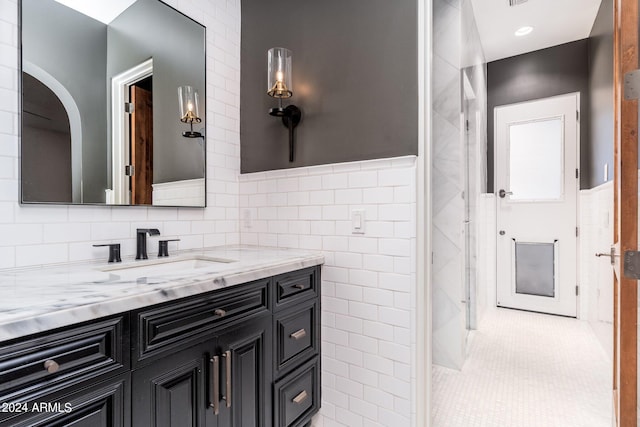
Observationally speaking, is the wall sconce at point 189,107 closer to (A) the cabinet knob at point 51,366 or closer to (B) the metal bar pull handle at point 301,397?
(A) the cabinet knob at point 51,366

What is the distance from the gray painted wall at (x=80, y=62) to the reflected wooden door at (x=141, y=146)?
0.13 m

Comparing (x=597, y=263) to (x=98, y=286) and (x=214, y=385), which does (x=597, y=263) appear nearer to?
(x=214, y=385)

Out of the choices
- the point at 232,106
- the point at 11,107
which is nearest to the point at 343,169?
the point at 232,106

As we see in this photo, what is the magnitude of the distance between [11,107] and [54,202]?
0.38m

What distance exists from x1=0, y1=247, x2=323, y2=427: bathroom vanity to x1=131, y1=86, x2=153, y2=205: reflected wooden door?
374 millimetres

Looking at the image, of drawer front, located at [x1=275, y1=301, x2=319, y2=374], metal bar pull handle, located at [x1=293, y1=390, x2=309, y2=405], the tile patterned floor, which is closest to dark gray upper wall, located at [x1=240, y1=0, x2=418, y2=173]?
drawer front, located at [x1=275, y1=301, x2=319, y2=374]

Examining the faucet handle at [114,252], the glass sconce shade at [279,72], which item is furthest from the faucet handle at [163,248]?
the glass sconce shade at [279,72]

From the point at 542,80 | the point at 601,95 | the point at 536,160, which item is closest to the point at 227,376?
the point at 601,95

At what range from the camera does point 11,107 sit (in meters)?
1.19

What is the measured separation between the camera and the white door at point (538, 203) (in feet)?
11.1

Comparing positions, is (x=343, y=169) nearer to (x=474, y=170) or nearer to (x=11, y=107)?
(x=11, y=107)

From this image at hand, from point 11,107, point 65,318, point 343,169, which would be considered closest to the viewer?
point 65,318

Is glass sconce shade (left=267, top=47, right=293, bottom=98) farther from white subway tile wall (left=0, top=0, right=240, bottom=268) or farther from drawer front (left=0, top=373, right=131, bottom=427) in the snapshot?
drawer front (left=0, top=373, right=131, bottom=427)

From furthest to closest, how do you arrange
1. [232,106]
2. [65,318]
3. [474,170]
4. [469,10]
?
1. [474,170]
2. [469,10]
3. [232,106]
4. [65,318]
